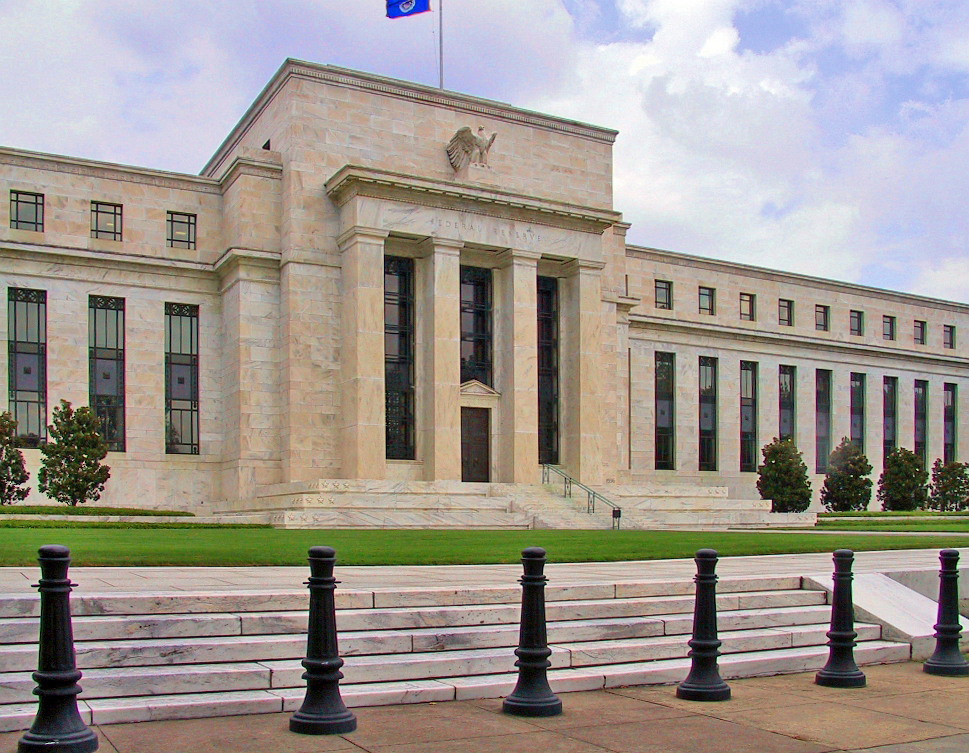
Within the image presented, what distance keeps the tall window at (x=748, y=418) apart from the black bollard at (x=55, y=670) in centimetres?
6034

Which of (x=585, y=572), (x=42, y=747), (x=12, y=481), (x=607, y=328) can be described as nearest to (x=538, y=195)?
(x=607, y=328)

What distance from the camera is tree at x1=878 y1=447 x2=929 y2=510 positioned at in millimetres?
63656

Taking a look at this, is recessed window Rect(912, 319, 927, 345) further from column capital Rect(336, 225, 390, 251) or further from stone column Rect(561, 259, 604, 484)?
column capital Rect(336, 225, 390, 251)

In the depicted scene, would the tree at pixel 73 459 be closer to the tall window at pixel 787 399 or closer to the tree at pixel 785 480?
the tree at pixel 785 480

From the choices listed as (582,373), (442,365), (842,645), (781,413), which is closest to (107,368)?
(442,365)

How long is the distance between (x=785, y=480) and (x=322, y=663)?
53385 millimetres

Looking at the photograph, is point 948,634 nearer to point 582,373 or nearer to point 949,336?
point 582,373

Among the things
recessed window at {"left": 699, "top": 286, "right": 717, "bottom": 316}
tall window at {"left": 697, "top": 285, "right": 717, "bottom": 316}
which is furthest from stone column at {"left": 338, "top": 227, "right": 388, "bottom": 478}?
recessed window at {"left": 699, "top": 286, "right": 717, "bottom": 316}

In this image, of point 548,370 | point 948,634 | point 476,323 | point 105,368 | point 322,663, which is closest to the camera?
point 322,663

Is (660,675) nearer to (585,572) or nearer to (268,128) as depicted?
(585,572)

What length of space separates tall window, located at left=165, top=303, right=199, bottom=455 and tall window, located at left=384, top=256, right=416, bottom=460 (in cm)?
853

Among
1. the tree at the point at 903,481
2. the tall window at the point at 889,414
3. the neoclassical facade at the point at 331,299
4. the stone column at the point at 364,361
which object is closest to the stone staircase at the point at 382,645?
the neoclassical facade at the point at 331,299

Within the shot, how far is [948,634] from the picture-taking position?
11.7 m

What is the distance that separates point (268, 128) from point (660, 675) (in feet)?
135
